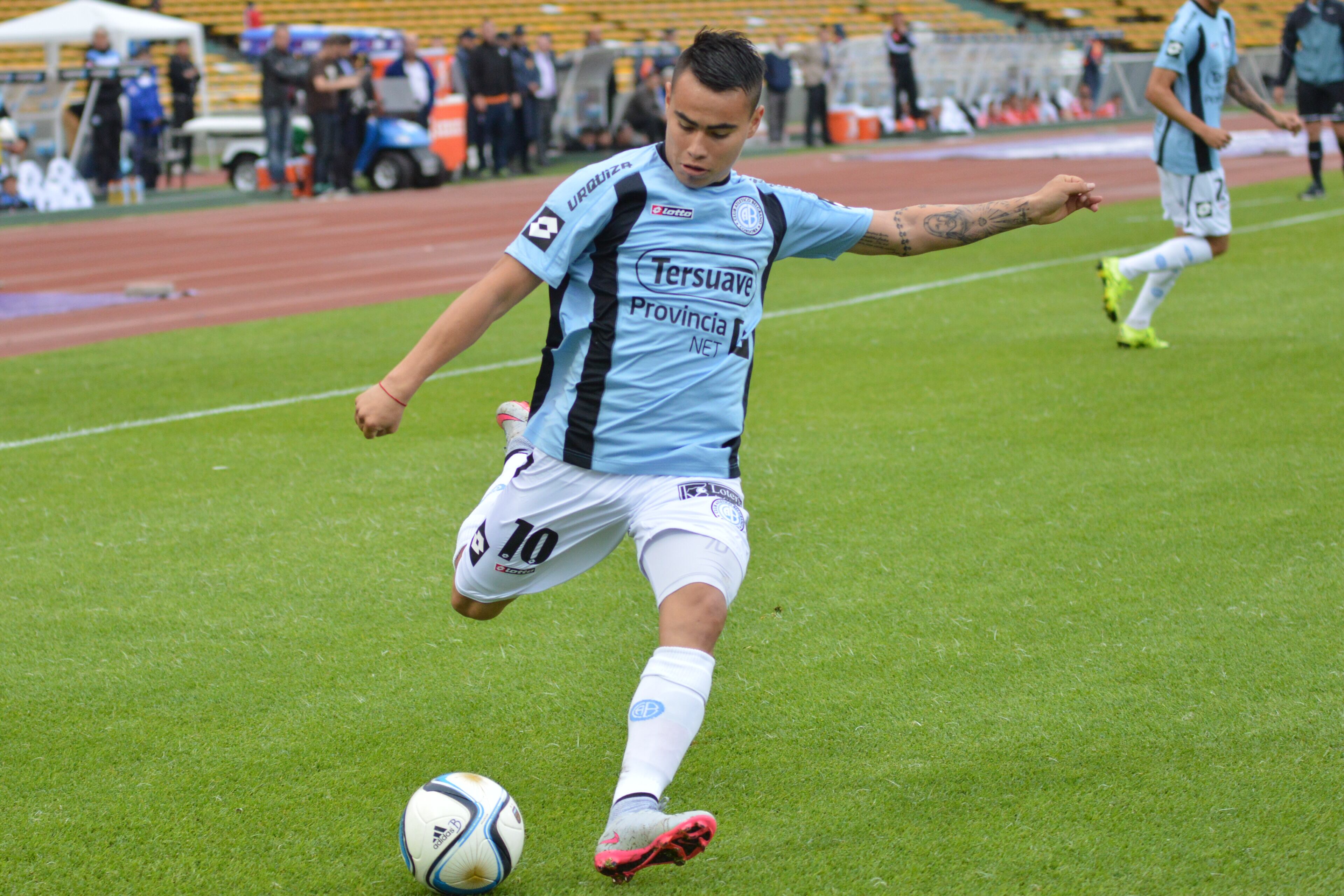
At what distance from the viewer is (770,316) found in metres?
10.8

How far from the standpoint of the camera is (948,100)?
109ft

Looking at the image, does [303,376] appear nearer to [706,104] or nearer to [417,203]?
[706,104]

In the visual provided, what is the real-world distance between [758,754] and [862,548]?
178cm

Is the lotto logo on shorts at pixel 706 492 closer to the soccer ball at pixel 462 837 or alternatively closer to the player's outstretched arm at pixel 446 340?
the player's outstretched arm at pixel 446 340

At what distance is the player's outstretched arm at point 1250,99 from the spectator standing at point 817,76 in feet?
64.9

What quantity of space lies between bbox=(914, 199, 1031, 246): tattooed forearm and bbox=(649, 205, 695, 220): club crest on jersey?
670 millimetres

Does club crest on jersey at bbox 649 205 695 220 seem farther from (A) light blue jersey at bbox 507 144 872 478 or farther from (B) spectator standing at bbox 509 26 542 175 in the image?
(B) spectator standing at bbox 509 26 542 175

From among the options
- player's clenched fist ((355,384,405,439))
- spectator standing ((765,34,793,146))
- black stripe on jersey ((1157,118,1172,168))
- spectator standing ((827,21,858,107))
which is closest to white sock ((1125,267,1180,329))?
black stripe on jersey ((1157,118,1172,168))

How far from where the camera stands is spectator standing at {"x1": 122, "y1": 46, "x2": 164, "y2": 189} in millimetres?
21984

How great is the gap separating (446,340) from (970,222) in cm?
142

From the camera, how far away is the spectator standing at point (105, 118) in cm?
2150

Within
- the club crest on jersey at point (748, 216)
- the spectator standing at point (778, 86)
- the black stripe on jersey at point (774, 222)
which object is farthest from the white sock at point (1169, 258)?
the spectator standing at point (778, 86)

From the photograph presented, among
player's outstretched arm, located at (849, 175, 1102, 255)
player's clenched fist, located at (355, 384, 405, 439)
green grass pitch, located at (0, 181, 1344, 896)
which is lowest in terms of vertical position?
green grass pitch, located at (0, 181, 1344, 896)

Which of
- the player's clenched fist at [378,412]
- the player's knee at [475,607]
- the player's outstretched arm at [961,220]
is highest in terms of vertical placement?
the player's outstretched arm at [961,220]
